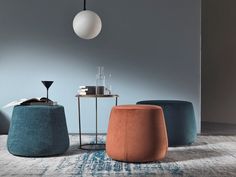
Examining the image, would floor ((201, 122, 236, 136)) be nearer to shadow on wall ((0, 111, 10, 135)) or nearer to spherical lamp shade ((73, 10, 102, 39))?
spherical lamp shade ((73, 10, 102, 39))

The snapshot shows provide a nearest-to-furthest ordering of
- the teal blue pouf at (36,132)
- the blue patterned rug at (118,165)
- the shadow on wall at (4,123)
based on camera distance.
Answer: the blue patterned rug at (118,165), the teal blue pouf at (36,132), the shadow on wall at (4,123)

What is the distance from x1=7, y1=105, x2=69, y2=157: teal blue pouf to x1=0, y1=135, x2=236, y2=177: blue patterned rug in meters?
0.09

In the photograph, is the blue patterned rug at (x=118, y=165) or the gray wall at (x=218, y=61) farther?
the gray wall at (x=218, y=61)

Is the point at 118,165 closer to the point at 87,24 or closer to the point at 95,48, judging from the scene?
the point at 87,24

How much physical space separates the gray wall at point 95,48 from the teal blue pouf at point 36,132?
6.19 ft

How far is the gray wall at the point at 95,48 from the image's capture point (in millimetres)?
5898

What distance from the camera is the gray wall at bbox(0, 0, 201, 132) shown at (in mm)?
5898

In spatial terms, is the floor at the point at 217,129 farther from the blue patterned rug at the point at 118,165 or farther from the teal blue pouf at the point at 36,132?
the teal blue pouf at the point at 36,132

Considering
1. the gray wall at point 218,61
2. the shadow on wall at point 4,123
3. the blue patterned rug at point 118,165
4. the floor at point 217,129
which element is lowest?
the floor at point 217,129

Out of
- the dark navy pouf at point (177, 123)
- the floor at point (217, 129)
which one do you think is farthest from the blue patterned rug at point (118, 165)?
the floor at point (217, 129)

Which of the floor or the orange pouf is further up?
the orange pouf

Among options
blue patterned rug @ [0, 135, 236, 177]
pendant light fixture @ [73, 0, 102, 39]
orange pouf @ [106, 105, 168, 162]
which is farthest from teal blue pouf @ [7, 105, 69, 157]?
pendant light fixture @ [73, 0, 102, 39]

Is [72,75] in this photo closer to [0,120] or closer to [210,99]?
[0,120]

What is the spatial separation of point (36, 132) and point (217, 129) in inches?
143
